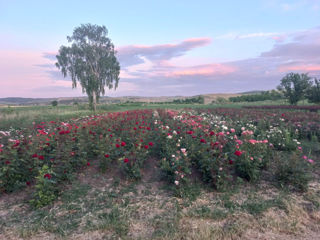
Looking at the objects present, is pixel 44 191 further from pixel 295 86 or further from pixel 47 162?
pixel 295 86

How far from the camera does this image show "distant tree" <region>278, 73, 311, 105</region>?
18.6 metres

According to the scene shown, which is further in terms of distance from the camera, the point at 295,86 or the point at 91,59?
the point at 91,59

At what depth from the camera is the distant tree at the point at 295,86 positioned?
18562mm

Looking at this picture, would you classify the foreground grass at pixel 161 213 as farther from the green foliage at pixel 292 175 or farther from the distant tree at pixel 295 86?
the distant tree at pixel 295 86

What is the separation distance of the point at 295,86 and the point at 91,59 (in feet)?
77.2

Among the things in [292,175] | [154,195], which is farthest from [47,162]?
[292,175]

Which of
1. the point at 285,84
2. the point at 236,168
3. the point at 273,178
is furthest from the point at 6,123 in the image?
the point at 285,84

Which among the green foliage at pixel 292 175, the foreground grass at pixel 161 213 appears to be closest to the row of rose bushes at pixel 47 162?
the foreground grass at pixel 161 213

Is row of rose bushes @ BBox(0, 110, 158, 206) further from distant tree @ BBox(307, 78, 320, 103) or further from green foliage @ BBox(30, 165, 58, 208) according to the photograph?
distant tree @ BBox(307, 78, 320, 103)

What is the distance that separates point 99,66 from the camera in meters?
26.8

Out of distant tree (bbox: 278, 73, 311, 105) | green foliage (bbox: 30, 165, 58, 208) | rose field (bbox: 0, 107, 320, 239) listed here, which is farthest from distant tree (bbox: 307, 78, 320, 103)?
green foliage (bbox: 30, 165, 58, 208)

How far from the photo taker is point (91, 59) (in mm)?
26484

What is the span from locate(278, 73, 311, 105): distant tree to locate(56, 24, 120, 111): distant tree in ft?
65.6

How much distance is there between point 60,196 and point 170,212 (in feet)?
5.85
